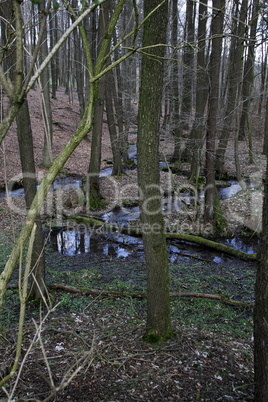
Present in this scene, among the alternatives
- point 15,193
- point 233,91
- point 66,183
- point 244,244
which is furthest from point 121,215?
point 233,91

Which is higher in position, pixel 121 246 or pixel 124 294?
pixel 124 294

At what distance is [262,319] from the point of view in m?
2.72

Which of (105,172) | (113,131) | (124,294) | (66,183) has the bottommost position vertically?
(124,294)

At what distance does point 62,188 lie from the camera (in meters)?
13.8

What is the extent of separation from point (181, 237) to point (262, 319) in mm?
6730

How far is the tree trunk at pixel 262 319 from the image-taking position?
2.68 m

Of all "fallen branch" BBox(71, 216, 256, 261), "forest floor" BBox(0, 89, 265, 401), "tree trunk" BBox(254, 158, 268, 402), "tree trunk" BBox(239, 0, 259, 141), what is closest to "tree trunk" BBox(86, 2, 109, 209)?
"fallen branch" BBox(71, 216, 256, 261)

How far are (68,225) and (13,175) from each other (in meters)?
5.37

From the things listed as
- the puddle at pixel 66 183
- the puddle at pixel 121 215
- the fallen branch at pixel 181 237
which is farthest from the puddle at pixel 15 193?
the puddle at pixel 121 215

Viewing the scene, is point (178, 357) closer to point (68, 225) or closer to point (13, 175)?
point (68, 225)

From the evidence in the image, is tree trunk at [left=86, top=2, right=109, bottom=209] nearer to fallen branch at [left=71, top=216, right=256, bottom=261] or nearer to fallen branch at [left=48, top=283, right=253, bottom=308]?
fallen branch at [left=71, top=216, right=256, bottom=261]

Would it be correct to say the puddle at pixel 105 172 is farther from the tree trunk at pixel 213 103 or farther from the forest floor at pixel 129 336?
the tree trunk at pixel 213 103

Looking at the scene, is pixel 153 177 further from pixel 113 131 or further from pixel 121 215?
pixel 113 131

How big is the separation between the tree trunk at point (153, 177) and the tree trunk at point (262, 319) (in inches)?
57.5
